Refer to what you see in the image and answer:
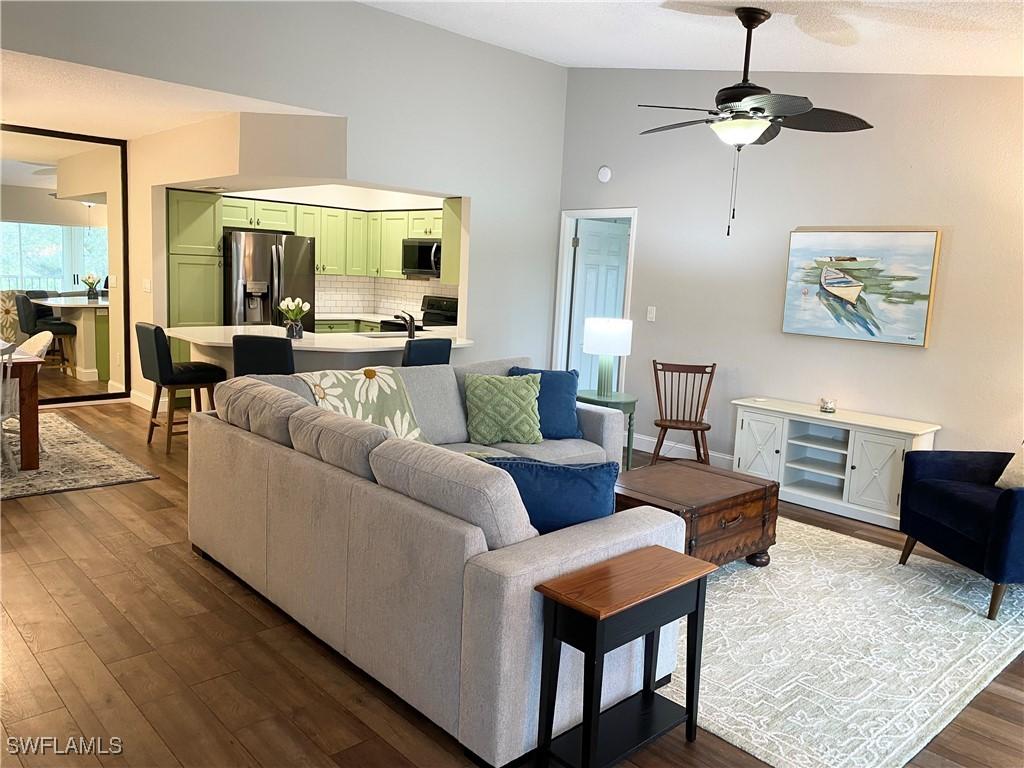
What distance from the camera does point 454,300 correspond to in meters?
8.34

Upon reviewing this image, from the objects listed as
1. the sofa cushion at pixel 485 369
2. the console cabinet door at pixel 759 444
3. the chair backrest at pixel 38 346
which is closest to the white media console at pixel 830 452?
the console cabinet door at pixel 759 444

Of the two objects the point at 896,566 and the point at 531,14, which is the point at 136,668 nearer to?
the point at 896,566

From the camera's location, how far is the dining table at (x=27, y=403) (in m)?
5.24

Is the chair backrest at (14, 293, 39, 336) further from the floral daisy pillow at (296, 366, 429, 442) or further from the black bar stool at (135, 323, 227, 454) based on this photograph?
the floral daisy pillow at (296, 366, 429, 442)

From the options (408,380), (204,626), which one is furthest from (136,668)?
(408,380)

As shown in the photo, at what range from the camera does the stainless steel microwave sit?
26.9 feet

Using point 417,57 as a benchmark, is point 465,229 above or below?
below

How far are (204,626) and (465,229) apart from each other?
427 cm

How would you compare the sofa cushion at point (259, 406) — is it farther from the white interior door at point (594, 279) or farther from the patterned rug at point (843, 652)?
the white interior door at point (594, 279)

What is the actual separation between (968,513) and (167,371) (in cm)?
527

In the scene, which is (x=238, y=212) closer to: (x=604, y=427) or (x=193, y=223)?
(x=193, y=223)

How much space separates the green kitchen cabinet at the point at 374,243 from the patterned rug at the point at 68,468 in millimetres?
3809

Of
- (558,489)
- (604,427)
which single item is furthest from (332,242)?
(558,489)

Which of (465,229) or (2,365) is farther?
(465,229)
